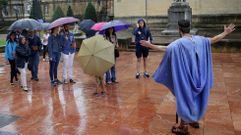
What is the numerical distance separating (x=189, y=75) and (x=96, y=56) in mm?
2983

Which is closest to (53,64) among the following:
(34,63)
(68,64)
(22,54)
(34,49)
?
(68,64)

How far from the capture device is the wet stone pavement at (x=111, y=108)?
6156 mm

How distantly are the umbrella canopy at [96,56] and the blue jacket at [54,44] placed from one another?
1.85 m

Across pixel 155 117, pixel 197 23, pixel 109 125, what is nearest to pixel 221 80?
pixel 155 117

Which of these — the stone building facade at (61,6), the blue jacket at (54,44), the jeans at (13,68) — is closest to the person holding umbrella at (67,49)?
the blue jacket at (54,44)

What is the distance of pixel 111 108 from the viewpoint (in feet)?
24.4

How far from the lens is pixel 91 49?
311 inches

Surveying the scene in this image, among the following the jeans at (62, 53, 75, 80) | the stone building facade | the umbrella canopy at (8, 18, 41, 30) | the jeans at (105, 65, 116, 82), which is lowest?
the jeans at (105, 65, 116, 82)

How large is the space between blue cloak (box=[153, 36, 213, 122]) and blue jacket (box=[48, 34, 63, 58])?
16.2 feet

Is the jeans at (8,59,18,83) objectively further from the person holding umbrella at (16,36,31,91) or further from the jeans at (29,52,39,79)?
the person holding umbrella at (16,36,31,91)

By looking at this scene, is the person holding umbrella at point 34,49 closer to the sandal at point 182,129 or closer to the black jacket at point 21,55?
the black jacket at point 21,55

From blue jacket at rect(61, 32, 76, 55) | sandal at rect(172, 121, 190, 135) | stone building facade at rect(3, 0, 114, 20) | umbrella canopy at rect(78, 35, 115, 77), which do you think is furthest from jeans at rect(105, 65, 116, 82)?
stone building facade at rect(3, 0, 114, 20)

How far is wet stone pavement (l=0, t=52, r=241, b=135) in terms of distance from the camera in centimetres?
616

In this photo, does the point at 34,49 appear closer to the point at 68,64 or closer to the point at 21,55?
the point at 68,64
